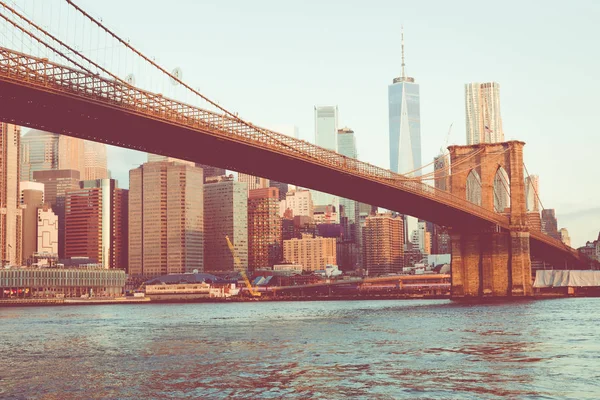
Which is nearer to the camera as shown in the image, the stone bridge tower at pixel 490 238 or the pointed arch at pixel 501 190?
the stone bridge tower at pixel 490 238

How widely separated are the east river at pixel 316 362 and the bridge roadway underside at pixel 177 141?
10.1 meters

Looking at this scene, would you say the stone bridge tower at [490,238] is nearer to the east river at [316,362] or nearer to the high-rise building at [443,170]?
the high-rise building at [443,170]

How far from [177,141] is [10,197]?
147131mm

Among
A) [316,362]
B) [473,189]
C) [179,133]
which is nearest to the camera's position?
[316,362]

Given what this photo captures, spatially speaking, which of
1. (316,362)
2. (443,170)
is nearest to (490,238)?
(443,170)

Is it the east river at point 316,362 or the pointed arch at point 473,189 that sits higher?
the pointed arch at point 473,189

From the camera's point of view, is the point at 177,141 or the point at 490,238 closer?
the point at 177,141

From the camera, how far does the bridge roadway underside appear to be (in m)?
40.8

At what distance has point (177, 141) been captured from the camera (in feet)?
163

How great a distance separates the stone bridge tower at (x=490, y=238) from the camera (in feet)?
258

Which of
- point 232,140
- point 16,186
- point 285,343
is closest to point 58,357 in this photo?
point 285,343

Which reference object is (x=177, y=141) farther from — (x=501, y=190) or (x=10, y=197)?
(x=10, y=197)

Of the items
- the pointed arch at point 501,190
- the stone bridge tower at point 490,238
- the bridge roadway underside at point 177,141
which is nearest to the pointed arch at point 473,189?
the stone bridge tower at point 490,238

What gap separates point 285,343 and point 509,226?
4695cm
